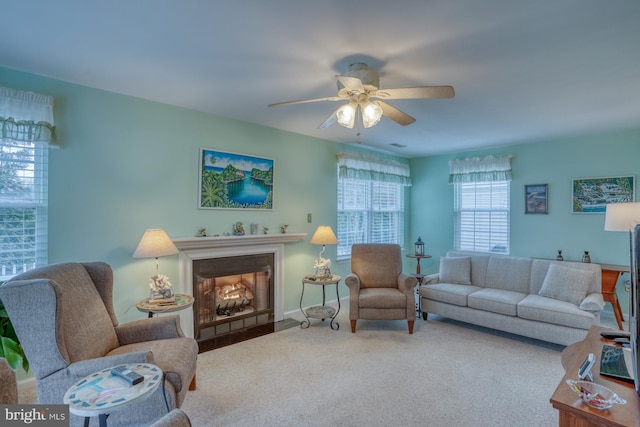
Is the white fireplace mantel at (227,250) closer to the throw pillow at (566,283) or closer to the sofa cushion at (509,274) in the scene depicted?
the sofa cushion at (509,274)

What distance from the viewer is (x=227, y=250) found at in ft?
12.0

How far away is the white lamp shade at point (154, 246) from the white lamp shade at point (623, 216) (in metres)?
4.09

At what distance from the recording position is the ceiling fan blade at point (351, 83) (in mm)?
1992

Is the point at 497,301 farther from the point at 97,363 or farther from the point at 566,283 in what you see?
the point at 97,363

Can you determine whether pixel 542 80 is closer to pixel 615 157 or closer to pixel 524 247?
pixel 615 157

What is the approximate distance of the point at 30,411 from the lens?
1.31m

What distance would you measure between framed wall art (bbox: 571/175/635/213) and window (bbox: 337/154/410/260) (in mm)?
2564

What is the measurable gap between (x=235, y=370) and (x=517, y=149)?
5056mm

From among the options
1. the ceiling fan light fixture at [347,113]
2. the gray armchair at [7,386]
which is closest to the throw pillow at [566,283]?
the ceiling fan light fixture at [347,113]

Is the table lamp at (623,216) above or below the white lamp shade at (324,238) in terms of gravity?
above

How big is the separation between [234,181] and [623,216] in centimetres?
392

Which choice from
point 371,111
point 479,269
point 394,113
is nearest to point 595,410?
point 371,111

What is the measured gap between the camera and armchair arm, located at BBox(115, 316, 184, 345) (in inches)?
90.5

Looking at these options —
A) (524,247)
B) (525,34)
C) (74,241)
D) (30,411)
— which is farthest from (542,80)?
(74,241)
